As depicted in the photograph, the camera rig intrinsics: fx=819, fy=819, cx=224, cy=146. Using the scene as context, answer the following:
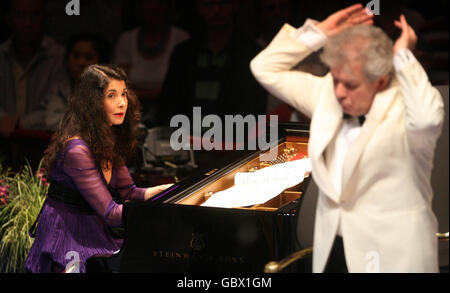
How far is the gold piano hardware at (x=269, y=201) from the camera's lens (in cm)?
325

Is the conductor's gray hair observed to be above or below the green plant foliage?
above

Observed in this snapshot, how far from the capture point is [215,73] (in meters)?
5.60

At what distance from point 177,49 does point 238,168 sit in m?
2.35

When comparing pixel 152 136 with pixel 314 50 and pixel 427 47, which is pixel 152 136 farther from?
→ pixel 314 50

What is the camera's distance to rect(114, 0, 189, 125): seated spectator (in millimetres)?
6105

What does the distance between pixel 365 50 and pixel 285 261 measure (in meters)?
0.71

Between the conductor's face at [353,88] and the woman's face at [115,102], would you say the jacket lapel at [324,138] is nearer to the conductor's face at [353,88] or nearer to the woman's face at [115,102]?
the conductor's face at [353,88]

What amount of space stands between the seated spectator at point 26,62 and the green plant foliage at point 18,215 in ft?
3.92

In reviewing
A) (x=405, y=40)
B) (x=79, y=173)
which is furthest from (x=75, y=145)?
(x=405, y=40)

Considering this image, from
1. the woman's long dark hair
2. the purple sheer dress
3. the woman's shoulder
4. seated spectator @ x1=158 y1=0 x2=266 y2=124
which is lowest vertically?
the purple sheer dress

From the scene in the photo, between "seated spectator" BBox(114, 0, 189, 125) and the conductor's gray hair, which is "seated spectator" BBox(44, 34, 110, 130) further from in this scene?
the conductor's gray hair

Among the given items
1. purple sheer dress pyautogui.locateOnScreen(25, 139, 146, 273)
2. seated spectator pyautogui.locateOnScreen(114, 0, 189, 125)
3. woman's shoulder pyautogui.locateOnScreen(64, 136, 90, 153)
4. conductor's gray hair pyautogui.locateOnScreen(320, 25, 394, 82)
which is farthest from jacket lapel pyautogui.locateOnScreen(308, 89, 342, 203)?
seated spectator pyautogui.locateOnScreen(114, 0, 189, 125)

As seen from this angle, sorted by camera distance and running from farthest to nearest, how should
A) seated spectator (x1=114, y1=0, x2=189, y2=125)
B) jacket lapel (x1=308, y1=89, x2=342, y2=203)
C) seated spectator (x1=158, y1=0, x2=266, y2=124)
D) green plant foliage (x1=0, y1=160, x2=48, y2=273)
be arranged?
seated spectator (x1=114, y1=0, x2=189, y2=125), seated spectator (x1=158, y1=0, x2=266, y2=124), green plant foliage (x1=0, y1=160, x2=48, y2=273), jacket lapel (x1=308, y1=89, x2=342, y2=203)

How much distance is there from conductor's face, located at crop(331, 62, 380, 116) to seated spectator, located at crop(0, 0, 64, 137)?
3.81m
